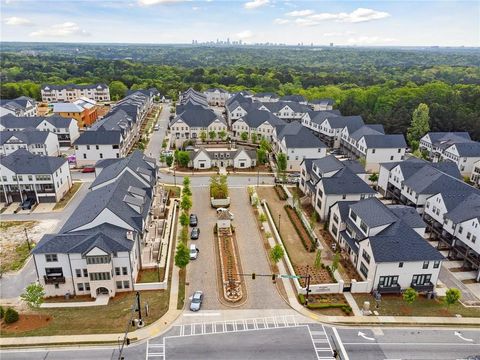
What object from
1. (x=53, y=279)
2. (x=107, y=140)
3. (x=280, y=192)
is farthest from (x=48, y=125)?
(x=53, y=279)

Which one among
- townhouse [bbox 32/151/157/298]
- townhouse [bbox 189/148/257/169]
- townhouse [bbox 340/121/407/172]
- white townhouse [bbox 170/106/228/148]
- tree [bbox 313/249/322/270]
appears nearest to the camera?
townhouse [bbox 32/151/157/298]

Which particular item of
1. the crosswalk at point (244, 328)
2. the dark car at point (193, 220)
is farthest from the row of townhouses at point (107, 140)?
the crosswalk at point (244, 328)

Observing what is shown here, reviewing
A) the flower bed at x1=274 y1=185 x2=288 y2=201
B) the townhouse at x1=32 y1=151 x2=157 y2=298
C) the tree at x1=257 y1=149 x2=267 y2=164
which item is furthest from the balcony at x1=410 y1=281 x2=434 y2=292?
the tree at x1=257 y1=149 x2=267 y2=164

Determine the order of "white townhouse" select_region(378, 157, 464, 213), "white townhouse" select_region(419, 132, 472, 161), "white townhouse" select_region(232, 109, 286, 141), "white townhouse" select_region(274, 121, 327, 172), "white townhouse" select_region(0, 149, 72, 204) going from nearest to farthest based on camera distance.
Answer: "white townhouse" select_region(378, 157, 464, 213), "white townhouse" select_region(0, 149, 72, 204), "white townhouse" select_region(274, 121, 327, 172), "white townhouse" select_region(419, 132, 472, 161), "white townhouse" select_region(232, 109, 286, 141)

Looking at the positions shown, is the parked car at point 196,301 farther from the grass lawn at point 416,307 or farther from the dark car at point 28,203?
the dark car at point 28,203

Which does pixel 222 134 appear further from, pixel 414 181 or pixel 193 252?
pixel 193 252

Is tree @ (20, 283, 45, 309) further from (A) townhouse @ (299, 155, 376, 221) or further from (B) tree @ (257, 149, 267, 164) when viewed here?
(B) tree @ (257, 149, 267, 164)
